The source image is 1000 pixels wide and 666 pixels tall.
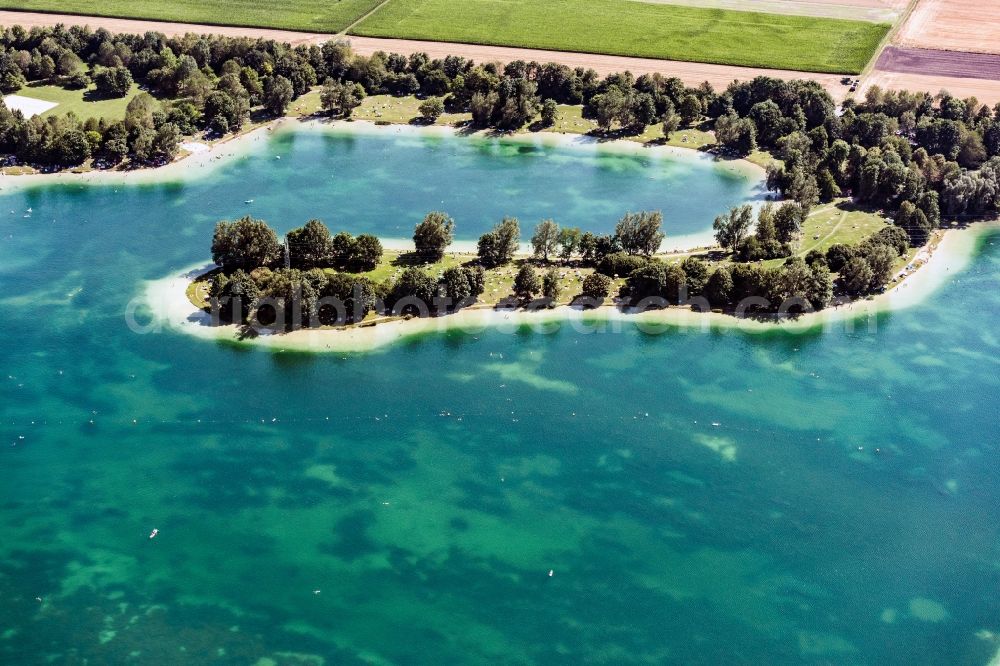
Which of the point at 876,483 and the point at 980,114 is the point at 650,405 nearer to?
the point at 876,483

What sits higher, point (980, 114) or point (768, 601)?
point (980, 114)

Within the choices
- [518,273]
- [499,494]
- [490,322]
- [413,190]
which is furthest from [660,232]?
[499,494]

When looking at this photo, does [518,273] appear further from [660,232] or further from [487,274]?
Answer: [660,232]

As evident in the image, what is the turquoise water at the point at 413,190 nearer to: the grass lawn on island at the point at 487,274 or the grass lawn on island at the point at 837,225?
the grass lawn on island at the point at 487,274

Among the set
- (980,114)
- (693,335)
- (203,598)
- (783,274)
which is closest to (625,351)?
(693,335)

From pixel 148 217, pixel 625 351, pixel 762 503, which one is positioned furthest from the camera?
pixel 148 217

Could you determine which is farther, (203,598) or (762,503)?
(762,503)
